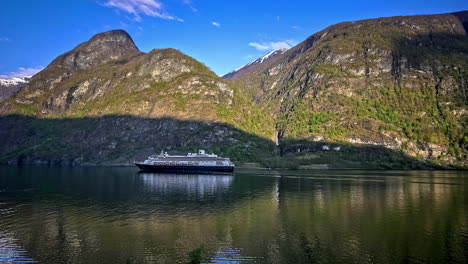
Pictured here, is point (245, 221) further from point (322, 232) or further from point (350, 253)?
point (350, 253)

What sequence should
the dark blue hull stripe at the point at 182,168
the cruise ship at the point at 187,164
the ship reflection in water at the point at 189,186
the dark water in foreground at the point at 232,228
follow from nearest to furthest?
the dark water in foreground at the point at 232,228, the ship reflection in water at the point at 189,186, the dark blue hull stripe at the point at 182,168, the cruise ship at the point at 187,164

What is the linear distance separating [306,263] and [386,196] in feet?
166

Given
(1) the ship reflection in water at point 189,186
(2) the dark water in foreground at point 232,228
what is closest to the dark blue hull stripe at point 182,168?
(1) the ship reflection in water at point 189,186

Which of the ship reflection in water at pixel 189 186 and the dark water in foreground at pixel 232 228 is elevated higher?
the ship reflection in water at pixel 189 186

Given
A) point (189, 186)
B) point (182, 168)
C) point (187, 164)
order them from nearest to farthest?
1. point (189, 186)
2. point (182, 168)
3. point (187, 164)

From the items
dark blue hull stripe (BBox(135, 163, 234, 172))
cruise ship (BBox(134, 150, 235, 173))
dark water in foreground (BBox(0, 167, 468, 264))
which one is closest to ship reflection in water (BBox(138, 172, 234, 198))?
dark water in foreground (BBox(0, 167, 468, 264))

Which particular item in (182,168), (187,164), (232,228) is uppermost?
(187,164)

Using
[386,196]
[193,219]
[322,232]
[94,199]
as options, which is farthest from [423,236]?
[94,199]

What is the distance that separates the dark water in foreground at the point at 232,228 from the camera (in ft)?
108

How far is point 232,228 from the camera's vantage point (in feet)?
143

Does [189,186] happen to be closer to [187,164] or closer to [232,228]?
[232,228]

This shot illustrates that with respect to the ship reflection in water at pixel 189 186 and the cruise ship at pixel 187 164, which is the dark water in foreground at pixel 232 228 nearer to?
the ship reflection in water at pixel 189 186

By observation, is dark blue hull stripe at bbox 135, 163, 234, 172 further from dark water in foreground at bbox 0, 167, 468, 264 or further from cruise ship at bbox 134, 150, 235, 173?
dark water in foreground at bbox 0, 167, 468, 264

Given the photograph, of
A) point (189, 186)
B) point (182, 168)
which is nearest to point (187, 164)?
point (182, 168)
